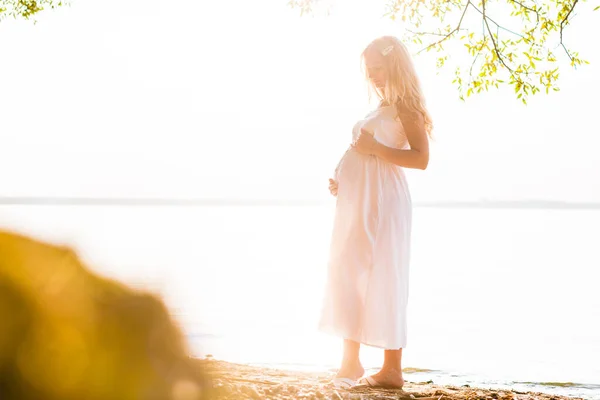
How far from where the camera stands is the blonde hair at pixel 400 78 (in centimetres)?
561

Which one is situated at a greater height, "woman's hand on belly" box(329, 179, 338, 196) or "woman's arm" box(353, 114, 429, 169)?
"woman's arm" box(353, 114, 429, 169)

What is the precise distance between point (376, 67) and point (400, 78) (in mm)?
190

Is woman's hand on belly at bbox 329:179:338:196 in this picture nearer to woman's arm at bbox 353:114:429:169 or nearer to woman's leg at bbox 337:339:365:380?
woman's arm at bbox 353:114:429:169

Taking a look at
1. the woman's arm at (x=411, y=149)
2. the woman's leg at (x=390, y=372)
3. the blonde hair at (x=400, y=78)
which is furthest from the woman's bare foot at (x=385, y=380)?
the blonde hair at (x=400, y=78)

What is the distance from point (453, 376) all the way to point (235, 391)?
17.9 ft

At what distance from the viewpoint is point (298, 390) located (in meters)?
5.23

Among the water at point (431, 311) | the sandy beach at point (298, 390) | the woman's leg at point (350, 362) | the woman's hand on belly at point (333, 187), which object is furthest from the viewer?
the water at point (431, 311)

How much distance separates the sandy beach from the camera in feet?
16.5

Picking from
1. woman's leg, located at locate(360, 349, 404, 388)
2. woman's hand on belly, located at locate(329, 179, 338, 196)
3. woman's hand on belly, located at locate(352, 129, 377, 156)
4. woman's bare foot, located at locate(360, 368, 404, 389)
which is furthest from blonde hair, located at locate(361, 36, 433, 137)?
woman's bare foot, located at locate(360, 368, 404, 389)

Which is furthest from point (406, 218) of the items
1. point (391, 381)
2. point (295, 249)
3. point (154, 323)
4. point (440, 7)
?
point (295, 249)

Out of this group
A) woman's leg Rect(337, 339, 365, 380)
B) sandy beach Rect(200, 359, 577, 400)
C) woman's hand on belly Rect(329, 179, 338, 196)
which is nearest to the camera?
sandy beach Rect(200, 359, 577, 400)

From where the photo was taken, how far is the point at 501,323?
16.3 meters

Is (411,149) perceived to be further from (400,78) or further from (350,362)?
(350,362)

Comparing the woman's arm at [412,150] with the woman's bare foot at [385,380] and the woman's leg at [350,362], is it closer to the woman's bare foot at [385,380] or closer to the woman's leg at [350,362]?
the woman's leg at [350,362]
